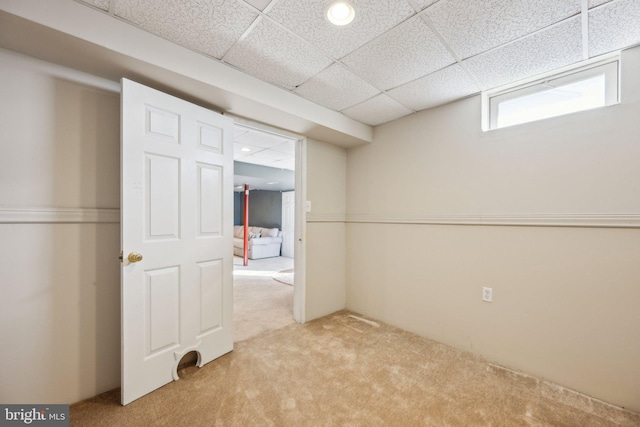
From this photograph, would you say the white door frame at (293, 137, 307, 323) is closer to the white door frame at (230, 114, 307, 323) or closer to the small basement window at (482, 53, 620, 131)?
the white door frame at (230, 114, 307, 323)

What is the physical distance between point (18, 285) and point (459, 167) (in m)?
3.20

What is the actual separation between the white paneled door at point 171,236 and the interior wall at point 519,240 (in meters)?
1.72

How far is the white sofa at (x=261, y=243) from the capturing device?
7180mm

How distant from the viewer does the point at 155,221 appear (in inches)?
68.4

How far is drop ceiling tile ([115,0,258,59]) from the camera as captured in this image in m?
1.34

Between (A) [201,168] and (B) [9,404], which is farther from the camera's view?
(A) [201,168]

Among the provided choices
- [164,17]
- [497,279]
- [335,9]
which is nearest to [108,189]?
[164,17]

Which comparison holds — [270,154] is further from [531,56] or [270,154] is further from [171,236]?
[531,56]

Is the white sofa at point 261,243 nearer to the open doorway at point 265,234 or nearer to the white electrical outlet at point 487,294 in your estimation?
the open doorway at point 265,234

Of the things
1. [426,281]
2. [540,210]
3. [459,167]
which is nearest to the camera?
[540,210]

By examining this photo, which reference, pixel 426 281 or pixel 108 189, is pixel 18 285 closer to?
pixel 108 189

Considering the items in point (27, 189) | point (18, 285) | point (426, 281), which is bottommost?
point (426, 281)

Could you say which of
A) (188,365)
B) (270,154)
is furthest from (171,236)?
(270,154)
